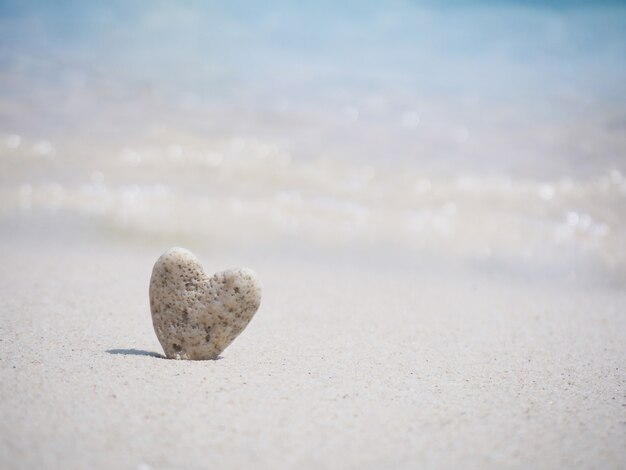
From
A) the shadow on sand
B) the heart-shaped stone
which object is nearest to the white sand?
the shadow on sand

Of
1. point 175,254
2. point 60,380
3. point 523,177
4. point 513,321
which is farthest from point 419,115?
point 60,380

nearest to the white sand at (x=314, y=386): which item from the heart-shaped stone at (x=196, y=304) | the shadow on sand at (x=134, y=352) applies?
the shadow on sand at (x=134, y=352)

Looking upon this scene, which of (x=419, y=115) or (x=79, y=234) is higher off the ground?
(x=419, y=115)

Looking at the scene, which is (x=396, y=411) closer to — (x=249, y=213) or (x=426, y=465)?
(x=426, y=465)

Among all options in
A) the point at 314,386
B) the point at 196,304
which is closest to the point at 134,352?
the point at 196,304

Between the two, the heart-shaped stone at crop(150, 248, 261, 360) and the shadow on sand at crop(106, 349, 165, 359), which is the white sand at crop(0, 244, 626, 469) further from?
the heart-shaped stone at crop(150, 248, 261, 360)

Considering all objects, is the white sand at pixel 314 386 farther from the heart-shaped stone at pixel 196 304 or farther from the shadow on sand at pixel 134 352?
the heart-shaped stone at pixel 196 304

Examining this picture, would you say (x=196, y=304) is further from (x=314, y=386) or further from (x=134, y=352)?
(x=314, y=386)
